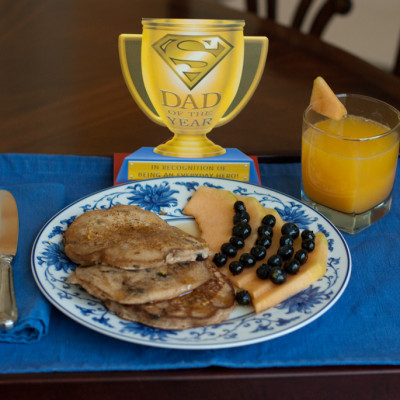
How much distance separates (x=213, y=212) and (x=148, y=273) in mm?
331

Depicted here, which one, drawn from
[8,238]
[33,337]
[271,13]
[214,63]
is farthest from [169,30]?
[271,13]

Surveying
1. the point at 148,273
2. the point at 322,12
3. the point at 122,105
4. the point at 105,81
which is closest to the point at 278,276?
the point at 148,273

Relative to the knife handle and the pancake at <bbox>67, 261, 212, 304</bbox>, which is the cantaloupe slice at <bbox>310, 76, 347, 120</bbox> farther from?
the knife handle

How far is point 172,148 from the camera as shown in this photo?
56.9 inches

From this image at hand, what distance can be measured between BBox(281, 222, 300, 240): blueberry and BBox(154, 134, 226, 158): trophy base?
37cm

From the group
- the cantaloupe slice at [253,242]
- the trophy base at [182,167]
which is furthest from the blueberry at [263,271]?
the trophy base at [182,167]

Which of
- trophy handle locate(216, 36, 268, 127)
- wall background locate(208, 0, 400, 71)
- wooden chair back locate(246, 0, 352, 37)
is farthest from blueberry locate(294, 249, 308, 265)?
wall background locate(208, 0, 400, 71)

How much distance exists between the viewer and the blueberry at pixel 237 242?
113 centimetres

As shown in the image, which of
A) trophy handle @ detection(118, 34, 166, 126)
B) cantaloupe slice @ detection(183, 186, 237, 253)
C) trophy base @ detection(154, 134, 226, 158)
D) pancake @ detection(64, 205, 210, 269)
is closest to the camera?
pancake @ detection(64, 205, 210, 269)

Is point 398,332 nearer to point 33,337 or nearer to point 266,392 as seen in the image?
point 266,392

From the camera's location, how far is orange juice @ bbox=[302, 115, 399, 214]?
1.21 metres

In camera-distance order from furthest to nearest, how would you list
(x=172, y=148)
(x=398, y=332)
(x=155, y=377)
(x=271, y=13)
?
(x=271, y=13), (x=172, y=148), (x=398, y=332), (x=155, y=377)

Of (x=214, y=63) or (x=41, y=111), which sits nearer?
(x=214, y=63)

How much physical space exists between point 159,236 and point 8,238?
32 centimetres
